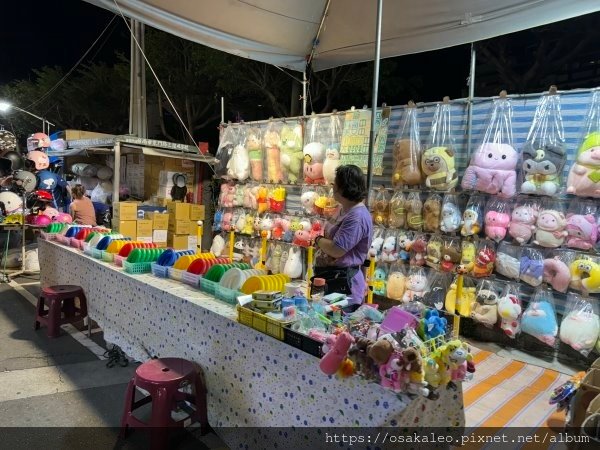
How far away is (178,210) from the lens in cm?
833

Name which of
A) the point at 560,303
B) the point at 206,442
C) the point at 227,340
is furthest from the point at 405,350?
the point at 560,303

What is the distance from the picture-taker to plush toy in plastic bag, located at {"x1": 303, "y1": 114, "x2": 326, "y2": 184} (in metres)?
5.77

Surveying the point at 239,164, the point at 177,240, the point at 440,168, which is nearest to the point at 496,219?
the point at 440,168

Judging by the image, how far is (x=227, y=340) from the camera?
2.47 m

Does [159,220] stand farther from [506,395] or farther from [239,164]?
[506,395]

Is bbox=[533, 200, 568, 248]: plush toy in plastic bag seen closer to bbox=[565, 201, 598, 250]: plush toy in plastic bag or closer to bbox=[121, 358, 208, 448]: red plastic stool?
bbox=[565, 201, 598, 250]: plush toy in plastic bag

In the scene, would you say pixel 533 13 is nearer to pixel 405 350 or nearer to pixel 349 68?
pixel 405 350

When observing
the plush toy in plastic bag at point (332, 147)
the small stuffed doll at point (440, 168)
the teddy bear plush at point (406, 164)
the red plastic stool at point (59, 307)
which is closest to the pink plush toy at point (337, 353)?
the small stuffed doll at point (440, 168)

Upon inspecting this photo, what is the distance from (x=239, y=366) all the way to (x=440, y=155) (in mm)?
3300

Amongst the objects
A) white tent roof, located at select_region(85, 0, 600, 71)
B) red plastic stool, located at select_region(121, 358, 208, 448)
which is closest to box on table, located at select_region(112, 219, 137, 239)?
white tent roof, located at select_region(85, 0, 600, 71)

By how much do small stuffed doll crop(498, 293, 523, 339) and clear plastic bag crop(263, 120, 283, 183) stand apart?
11.5 feet

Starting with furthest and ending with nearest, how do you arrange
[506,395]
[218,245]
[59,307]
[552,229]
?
1. [218,245]
2. [59,307]
3. [552,229]
4. [506,395]

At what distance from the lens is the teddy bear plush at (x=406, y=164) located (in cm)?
481

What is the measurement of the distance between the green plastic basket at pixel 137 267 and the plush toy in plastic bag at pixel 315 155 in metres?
2.87
